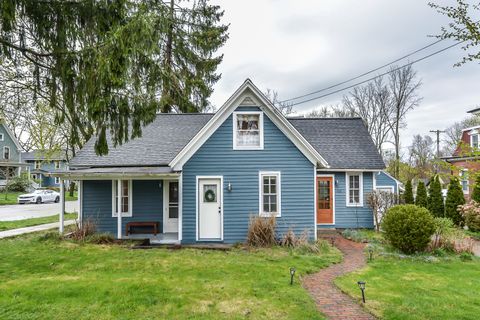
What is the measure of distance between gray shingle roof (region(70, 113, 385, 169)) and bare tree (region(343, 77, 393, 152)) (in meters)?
14.6

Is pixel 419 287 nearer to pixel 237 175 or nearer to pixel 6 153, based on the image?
pixel 237 175

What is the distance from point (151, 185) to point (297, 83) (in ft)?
58.8

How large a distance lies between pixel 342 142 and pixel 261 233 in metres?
7.23

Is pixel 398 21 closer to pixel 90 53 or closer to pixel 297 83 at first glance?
Result: pixel 90 53

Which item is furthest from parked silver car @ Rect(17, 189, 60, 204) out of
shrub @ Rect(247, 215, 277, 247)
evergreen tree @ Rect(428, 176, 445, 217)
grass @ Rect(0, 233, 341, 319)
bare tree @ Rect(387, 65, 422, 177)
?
bare tree @ Rect(387, 65, 422, 177)

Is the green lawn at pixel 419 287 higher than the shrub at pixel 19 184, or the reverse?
the shrub at pixel 19 184

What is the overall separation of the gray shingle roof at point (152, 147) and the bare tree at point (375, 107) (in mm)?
20200

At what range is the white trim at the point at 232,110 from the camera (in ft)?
34.8

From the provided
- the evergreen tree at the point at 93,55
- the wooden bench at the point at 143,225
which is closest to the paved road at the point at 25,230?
the wooden bench at the point at 143,225

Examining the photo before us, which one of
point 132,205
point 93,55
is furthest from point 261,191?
point 93,55

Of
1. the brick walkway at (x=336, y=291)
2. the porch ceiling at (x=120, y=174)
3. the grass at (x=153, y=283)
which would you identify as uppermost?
the porch ceiling at (x=120, y=174)

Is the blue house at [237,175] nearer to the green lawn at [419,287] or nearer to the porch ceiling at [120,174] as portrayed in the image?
the porch ceiling at [120,174]

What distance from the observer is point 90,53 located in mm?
6977

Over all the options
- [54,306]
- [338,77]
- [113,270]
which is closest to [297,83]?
[338,77]
